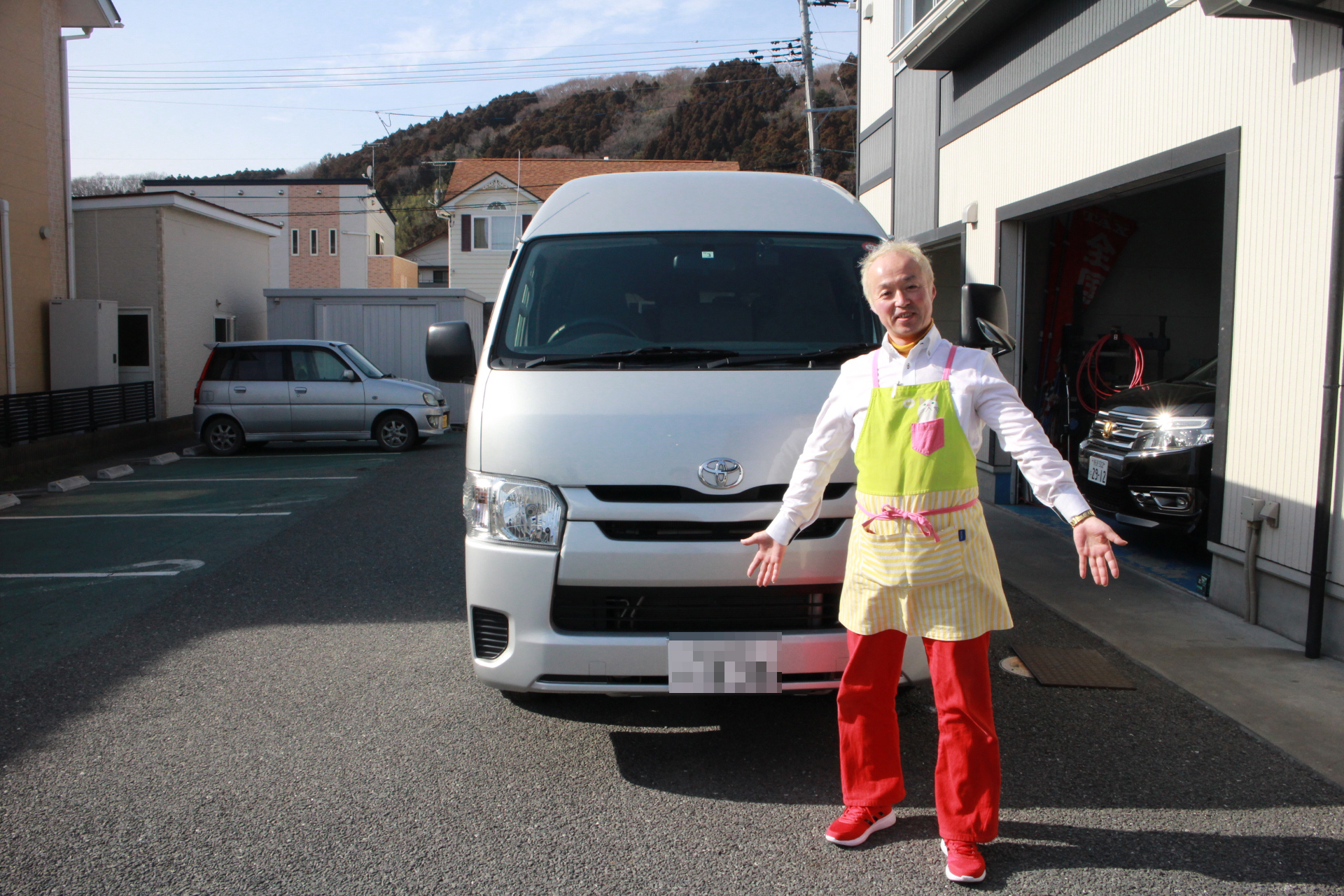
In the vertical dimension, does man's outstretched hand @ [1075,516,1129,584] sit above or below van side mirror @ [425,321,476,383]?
below

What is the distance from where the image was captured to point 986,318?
3.84m

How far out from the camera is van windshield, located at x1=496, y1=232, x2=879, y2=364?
3.94m

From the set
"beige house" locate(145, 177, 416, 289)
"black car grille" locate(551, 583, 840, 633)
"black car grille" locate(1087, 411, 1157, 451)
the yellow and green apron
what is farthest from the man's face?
"beige house" locate(145, 177, 416, 289)

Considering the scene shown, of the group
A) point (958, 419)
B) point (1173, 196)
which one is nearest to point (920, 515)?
point (958, 419)

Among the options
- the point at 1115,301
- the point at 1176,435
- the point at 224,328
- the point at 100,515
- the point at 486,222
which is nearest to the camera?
the point at 1176,435

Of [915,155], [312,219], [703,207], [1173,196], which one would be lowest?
[703,207]

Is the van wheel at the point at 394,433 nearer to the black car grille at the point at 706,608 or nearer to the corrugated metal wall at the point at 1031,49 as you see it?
the corrugated metal wall at the point at 1031,49

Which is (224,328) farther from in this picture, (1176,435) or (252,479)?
(1176,435)

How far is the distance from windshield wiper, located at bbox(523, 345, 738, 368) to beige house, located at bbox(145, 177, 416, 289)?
38.5 meters

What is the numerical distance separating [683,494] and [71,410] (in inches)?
514

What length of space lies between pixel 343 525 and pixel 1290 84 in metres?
7.28

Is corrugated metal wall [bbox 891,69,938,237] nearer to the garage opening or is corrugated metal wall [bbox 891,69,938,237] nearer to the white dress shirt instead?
the garage opening

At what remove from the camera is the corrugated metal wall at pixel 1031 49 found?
22.4 feet

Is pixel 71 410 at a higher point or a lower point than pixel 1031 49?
lower
